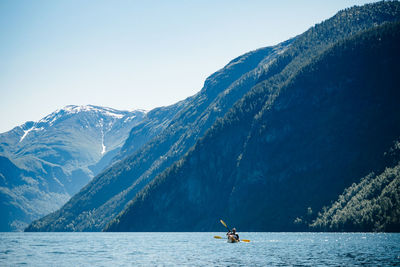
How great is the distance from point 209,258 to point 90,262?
21486 mm

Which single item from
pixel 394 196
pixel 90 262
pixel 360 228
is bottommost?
pixel 360 228

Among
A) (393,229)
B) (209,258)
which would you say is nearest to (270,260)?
(209,258)

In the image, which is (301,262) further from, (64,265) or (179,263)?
(64,265)

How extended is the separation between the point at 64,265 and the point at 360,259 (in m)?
48.4

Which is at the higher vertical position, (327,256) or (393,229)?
(327,256)

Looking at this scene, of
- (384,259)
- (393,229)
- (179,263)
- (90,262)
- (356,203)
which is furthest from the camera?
(356,203)

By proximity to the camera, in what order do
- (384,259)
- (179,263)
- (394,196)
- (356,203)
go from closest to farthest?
(384,259) → (179,263) → (394,196) → (356,203)

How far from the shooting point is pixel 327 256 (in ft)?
254

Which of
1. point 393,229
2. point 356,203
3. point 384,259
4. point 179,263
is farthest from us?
point 356,203

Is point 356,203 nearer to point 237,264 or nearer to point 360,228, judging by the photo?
point 360,228

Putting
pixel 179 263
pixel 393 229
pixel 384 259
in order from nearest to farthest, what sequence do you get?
1. pixel 384 259
2. pixel 179 263
3. pixel 393 229

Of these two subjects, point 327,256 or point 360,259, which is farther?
point 327,256

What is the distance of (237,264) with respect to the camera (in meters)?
71.0

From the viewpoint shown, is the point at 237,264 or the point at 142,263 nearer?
the point at 237,264
